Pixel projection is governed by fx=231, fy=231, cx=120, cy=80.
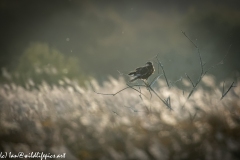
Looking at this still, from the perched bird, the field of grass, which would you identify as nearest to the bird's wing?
the perched bird

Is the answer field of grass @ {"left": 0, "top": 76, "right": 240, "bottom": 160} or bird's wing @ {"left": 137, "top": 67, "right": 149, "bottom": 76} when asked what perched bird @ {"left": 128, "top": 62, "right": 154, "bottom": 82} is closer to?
bird's wing @ {"left": 137, "top": 67, "right": 149, "bottom": 76}

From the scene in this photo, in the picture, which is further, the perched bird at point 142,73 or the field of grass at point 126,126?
the perched bird at point 142,73

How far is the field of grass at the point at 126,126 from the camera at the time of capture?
229 cm

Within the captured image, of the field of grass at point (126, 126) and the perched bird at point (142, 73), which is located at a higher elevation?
the perched bird at point (142, 73)

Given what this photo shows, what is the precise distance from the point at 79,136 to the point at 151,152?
91 centimetres

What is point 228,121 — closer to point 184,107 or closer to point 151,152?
point 184,107

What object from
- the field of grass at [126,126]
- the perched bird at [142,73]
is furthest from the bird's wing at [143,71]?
the field of grass at [126,126]

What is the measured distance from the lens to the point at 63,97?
14.7ft

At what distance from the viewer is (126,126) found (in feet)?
9.55

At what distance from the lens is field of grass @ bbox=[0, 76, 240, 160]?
229 cm

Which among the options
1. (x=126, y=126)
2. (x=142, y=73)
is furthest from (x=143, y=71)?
(x=126, y=126)

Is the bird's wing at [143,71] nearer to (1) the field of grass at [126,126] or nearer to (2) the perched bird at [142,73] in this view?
(2) the perched bird at [142,73]

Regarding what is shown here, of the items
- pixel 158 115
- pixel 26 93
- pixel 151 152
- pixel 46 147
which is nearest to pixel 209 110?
pixel 158 115

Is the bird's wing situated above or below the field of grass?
above
